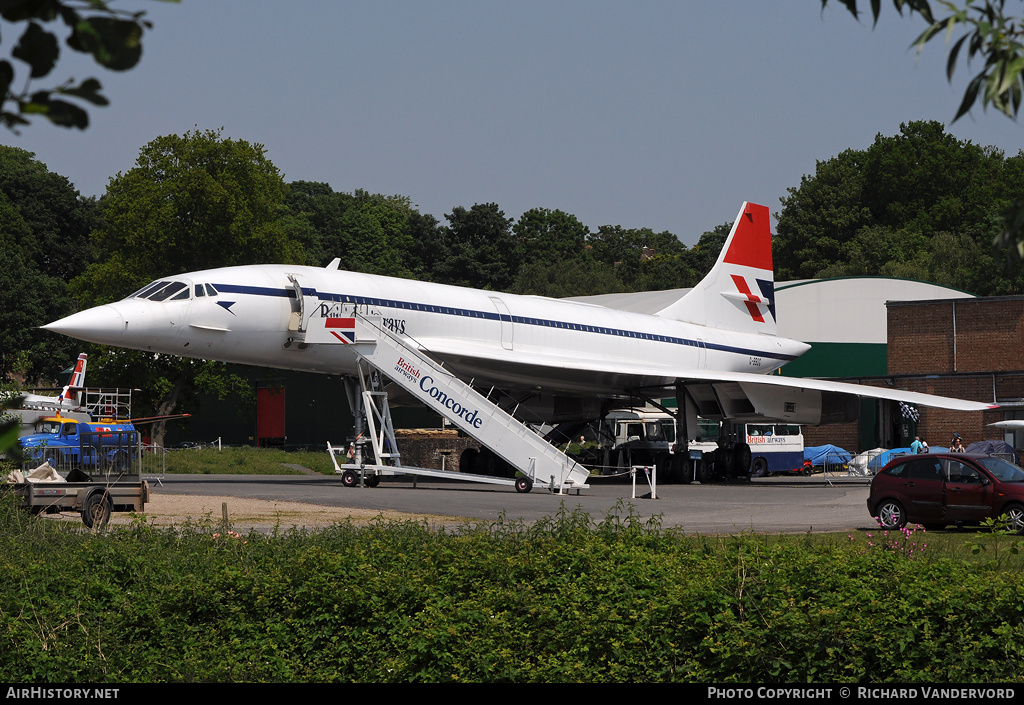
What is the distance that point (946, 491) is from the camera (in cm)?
1528

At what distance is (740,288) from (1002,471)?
70.4 ft

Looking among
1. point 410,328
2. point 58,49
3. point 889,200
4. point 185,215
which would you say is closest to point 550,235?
point 889,200

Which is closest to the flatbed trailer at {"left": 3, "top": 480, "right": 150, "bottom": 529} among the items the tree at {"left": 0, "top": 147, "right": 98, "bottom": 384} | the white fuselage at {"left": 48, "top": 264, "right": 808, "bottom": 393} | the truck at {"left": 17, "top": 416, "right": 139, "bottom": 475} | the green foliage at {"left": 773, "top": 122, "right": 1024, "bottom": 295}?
the truck at {"left": 17, "top": 416, "right": 139, "bottom": 475}

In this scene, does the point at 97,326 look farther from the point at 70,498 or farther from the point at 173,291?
the point at 70,498

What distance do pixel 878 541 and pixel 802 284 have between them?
4481 centimetres

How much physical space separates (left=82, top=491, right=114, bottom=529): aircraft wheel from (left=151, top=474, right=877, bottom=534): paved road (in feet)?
16.3

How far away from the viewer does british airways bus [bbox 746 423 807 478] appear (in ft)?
124

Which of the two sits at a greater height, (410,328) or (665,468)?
(410,328)

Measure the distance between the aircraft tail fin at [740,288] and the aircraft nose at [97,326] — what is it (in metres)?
18.3

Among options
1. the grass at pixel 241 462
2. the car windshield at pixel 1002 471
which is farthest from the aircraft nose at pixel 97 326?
the car windshield at pixel 1002 471

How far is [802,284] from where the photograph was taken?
52.8 meters

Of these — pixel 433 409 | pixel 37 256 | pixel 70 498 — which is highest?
pixel 37 256

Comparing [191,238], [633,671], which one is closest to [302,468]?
[191,238]

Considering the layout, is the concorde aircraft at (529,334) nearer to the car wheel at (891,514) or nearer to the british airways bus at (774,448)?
the british airways bus at (774,448)
